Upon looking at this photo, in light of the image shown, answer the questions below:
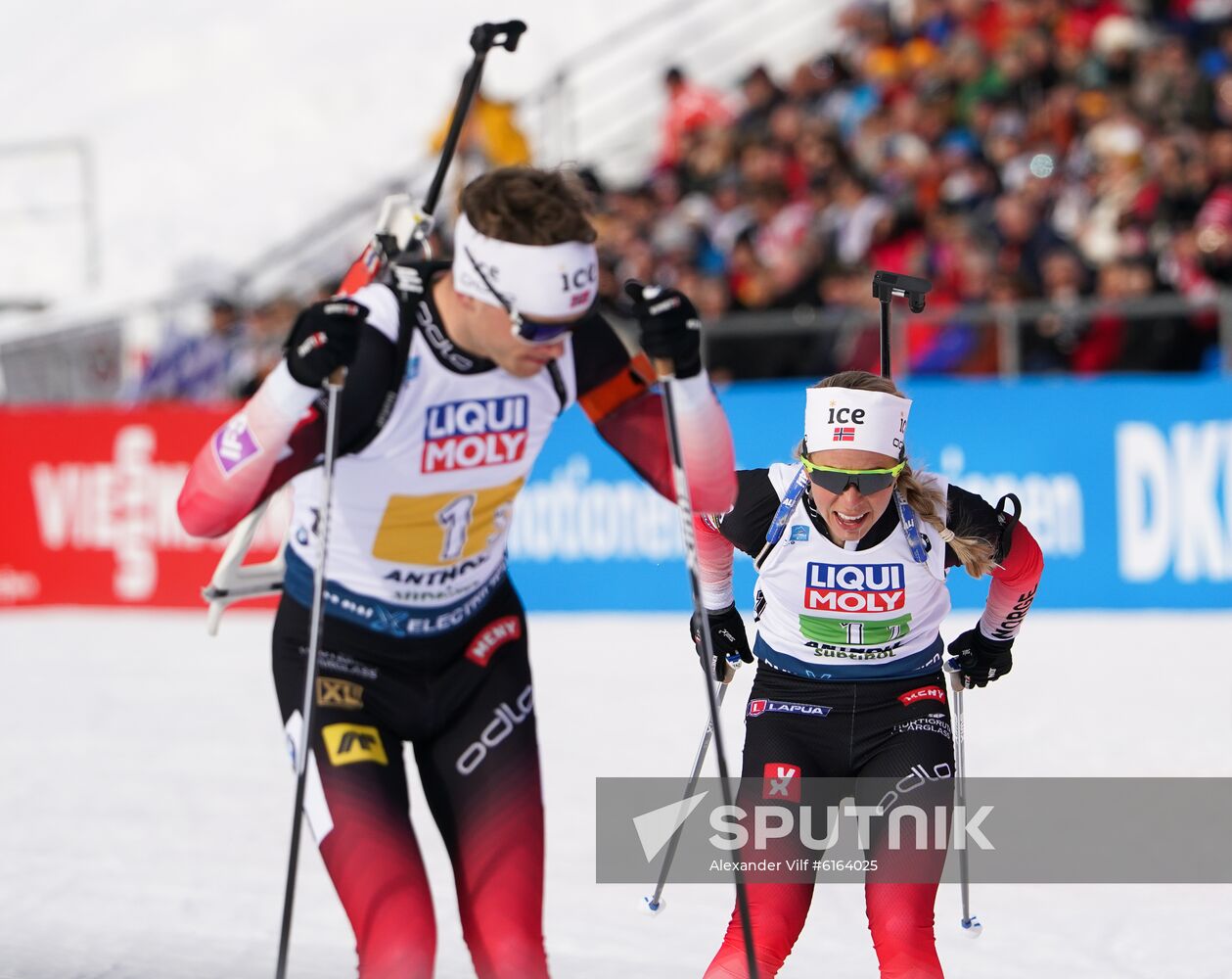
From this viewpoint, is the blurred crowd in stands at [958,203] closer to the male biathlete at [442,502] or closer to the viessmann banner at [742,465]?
the viessmann banner at [742,465]

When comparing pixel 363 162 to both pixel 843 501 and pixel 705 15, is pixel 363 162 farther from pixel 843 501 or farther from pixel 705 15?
pixel 843 501

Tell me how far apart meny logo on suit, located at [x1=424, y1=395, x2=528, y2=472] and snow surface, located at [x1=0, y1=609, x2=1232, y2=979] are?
2.30 metres

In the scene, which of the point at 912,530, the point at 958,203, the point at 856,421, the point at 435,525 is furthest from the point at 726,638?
the point at 958,203

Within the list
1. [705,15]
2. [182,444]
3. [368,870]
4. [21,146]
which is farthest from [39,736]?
[705,15]

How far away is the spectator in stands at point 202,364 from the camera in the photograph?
45.8 ft

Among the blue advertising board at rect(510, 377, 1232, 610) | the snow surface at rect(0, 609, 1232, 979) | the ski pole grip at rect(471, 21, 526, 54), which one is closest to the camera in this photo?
the ski pole grip at rect(471, 21, 526, 54)

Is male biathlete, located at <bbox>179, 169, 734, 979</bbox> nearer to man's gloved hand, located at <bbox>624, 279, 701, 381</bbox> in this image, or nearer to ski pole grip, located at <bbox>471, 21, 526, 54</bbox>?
man's gloved hand, located at <bbox>624, 279, 701, 381</bbox>

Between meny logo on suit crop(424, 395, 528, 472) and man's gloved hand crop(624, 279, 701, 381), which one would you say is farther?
meny logo on suit crop(424, 395, 528, 472)

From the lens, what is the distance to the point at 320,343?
3.61 metres

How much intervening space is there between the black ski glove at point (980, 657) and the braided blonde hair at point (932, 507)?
0.36 metres

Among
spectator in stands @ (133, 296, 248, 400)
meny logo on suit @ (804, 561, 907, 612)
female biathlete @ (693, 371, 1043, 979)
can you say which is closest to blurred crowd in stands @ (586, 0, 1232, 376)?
spectator in stands @ (133, 296, 248, 400)

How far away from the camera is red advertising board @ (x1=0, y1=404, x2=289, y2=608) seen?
13.6 metres

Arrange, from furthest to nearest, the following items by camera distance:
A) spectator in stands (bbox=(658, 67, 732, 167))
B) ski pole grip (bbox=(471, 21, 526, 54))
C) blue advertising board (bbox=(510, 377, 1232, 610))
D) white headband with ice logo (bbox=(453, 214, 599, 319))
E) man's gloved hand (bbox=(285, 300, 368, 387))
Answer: spectator in stands (bbox=(658, 67, 732, 167)), blue advertising board (bbox=(510, 377, 1232, 610)), ski pole grip (bbox=(471, 21, 526, 54)), white headband with ice logo (bbox=(453, 214, 599, 319)), man's gloved hand (bbox=(285, 300, 368, 387))

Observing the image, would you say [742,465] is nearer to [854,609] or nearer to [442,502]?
[854,609]
